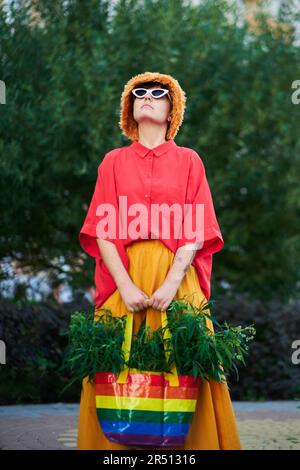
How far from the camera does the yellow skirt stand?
3.85 metres

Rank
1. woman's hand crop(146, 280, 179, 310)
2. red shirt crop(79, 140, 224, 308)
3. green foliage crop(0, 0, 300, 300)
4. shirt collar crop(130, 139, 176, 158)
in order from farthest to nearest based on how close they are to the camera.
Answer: green foliage crop(0, 0, 300, 300)
shirt collar crop(130, 139, 176, 158)
red shirt crop(79, 140, 224, 308)
woman's hand crop(146, 280, 179, 310)

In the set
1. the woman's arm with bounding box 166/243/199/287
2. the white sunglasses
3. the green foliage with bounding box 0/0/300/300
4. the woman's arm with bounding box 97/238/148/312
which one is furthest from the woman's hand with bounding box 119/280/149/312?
the green foliage with bounding box 0/0/300/300

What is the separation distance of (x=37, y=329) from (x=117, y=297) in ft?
15.0

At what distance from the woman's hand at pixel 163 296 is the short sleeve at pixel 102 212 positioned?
1.15 feet

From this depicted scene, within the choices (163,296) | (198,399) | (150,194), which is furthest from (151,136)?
(198,399)

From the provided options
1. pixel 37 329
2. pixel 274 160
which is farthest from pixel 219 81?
pixel 37 329

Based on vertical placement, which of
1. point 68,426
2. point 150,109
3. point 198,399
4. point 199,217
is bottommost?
point 68,426

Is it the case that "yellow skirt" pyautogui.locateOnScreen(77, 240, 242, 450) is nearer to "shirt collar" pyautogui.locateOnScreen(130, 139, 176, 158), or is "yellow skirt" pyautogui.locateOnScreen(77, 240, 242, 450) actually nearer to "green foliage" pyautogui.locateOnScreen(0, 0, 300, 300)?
"shirt collar" pyautogui.locateOnScreen(130, 139, 176, 158)

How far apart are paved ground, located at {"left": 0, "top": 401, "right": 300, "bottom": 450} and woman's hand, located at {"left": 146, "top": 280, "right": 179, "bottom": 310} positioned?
6.55ft

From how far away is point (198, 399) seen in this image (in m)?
3.88

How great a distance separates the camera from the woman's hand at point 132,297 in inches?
149

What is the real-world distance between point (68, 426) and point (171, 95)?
331 cm

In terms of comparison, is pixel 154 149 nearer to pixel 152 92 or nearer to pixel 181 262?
pixel 152 92

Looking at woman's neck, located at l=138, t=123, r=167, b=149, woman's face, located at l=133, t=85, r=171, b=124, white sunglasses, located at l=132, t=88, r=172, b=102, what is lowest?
woman's neck, located at l=138, t=123, r=167, b=149
